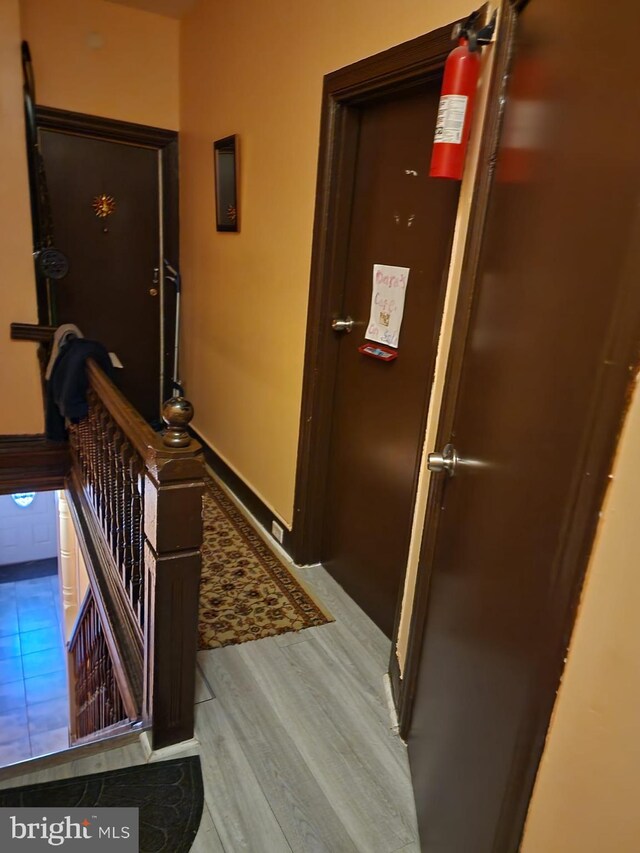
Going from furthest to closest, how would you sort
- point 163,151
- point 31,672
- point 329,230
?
1. point 31,672
2. point 163,151
3. point 329,230

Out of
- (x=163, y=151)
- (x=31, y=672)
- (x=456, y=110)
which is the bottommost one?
(x=31, y=672)

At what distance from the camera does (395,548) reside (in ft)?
6.83

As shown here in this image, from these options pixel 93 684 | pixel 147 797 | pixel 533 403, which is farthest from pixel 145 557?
pixel 93 684

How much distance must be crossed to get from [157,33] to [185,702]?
3933 mm

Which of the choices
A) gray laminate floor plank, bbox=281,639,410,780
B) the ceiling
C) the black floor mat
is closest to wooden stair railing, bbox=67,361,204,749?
the black floor mat

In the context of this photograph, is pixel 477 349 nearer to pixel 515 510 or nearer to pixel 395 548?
pixel 515 510

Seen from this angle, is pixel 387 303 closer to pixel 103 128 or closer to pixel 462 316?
pixel 462 316

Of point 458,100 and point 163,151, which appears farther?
point 163,151

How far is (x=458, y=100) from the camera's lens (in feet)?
4.45

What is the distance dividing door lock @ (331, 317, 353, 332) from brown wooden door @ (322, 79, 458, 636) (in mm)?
30

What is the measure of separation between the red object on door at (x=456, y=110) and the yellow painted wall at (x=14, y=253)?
2.52 metres

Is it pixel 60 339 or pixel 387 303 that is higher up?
pixel 387 303

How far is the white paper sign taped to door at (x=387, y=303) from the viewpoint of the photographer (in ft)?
6.47

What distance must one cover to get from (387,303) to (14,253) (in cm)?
223
